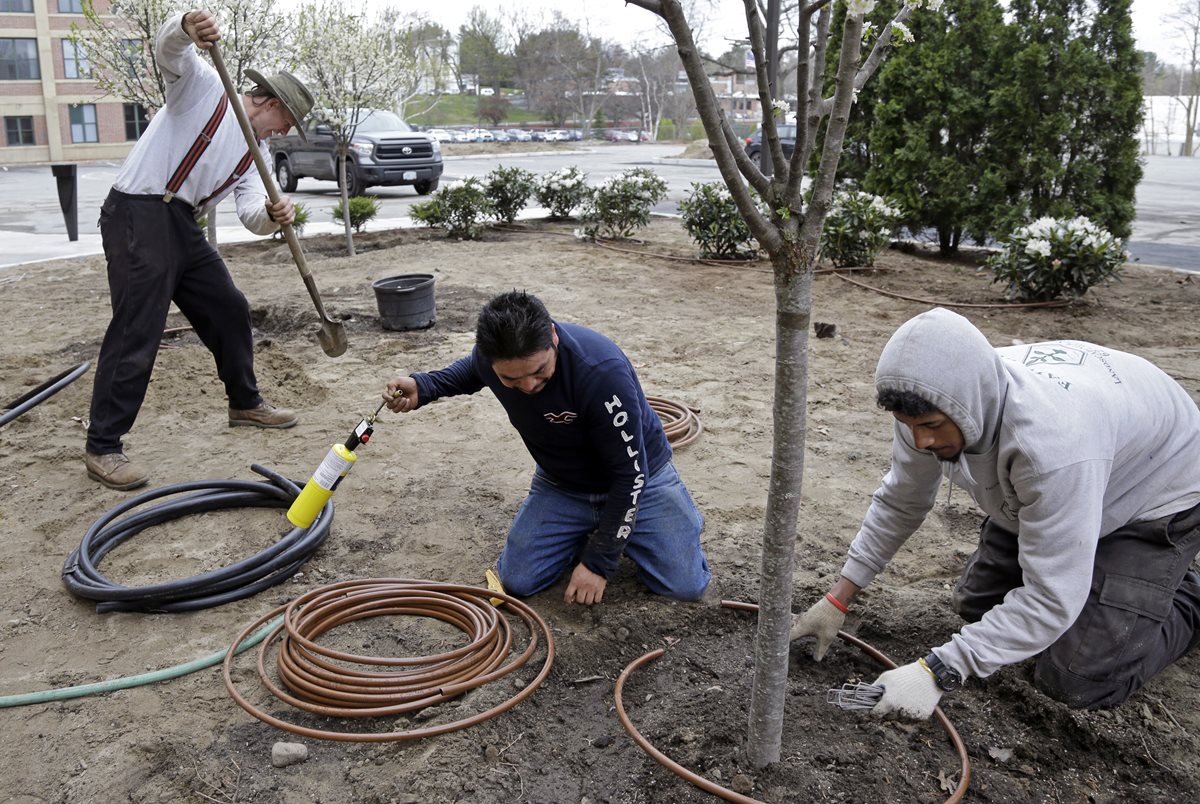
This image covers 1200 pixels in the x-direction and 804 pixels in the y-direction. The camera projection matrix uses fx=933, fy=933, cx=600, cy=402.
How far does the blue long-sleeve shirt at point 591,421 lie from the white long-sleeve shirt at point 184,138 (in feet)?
5.72

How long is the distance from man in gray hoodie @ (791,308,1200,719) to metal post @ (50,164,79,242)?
11123 millimetres

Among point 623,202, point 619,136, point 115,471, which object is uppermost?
point 619,136

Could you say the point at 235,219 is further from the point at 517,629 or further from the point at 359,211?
the point at 517,629

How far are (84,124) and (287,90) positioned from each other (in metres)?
42.4

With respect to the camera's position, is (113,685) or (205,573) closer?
(113,685)

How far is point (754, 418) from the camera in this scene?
5129 mm

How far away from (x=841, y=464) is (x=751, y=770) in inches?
92.4

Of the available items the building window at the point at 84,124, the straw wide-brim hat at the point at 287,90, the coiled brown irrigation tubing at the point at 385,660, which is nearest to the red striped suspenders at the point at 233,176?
the straw wide-brim hat at the point at 287,90

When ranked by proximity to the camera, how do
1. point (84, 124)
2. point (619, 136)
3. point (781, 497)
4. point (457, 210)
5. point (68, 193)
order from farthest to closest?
point (619, 136)
point (84, 124)
point (457, 210)
point (68, 193)
point (781, 497)

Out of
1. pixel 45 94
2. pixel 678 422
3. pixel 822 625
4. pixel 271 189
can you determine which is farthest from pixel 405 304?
pixel 45 94

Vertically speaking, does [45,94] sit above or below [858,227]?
above

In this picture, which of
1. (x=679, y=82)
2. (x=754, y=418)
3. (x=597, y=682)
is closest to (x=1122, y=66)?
(x=754, y=418)

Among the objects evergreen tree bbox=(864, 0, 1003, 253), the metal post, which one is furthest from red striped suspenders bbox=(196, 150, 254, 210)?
the metal post

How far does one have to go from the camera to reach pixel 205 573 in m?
3.33
